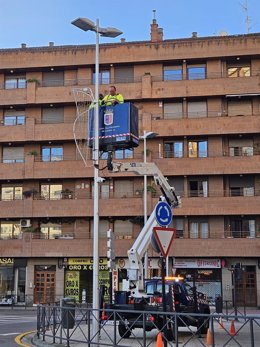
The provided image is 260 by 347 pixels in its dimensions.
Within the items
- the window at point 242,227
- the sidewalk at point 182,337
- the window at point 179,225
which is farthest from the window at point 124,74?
the sidewalk at point 182,337

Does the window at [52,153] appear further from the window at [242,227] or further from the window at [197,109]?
the window at [242,227]

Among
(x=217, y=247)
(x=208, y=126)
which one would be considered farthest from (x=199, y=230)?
(x=208, y=126)

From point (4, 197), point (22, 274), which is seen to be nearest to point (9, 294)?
point (22, 274)

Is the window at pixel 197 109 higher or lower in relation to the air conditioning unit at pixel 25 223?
higher

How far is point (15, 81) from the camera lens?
4659cm

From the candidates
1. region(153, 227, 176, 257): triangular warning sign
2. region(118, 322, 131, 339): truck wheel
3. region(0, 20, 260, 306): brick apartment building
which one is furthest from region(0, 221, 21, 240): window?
region(153, 227, 176, 257): triangular warning sign

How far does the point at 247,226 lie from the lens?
41531 millimetres

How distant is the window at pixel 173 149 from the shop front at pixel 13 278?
46.0 feet

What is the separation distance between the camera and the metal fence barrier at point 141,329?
34.2 ft

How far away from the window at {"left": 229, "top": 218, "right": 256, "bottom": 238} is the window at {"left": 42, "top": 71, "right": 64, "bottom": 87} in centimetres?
1793

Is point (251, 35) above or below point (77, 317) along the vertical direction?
above

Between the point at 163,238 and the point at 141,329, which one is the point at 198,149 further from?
the point at 163,238

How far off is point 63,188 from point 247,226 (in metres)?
14.6

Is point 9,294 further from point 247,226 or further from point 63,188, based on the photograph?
point 247,226
